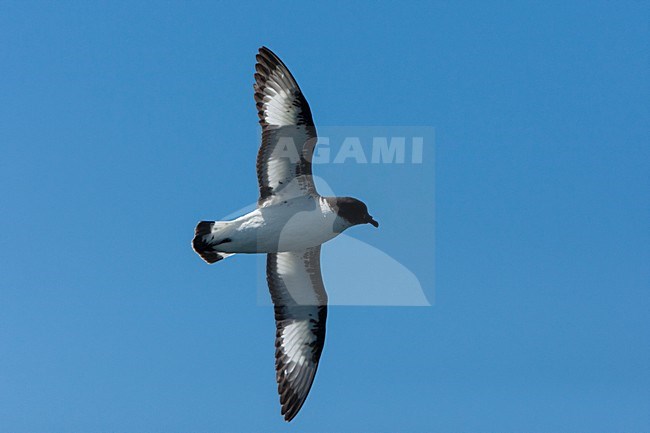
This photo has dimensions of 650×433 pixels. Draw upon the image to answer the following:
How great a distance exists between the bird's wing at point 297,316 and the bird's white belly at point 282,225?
4.27ft

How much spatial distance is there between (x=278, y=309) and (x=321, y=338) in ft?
2.71

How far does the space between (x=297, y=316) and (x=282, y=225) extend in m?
2.17

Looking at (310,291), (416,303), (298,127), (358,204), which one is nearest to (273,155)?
(298,127)

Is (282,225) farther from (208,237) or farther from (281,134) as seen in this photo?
(281,134)

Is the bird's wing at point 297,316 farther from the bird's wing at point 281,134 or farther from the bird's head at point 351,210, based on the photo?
the bird's wing at point 281,134

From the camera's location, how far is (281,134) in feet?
42.7

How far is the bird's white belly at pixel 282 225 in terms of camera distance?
514 inches

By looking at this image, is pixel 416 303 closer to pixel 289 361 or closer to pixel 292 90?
pixel 289 361

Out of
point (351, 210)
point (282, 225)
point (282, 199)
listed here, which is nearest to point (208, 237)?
point (282, 225)

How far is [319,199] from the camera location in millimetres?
13203

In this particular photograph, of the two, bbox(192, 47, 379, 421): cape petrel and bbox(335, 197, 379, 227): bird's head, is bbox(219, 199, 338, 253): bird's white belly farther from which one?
bbox(335, 197, 379, 227): bird's head

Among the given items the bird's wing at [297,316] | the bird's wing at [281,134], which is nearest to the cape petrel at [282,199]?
the bird's wing at [281,134]

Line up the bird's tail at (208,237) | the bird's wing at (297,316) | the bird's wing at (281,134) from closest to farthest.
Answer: the bird's wing at (281,134)
the bird's tail at (208,237)
the bird's wing at (297,316)

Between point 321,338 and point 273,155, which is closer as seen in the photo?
point 273,155
